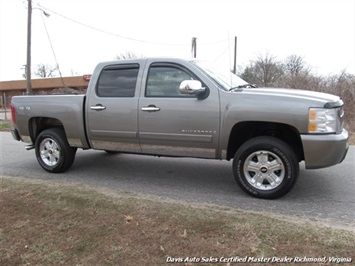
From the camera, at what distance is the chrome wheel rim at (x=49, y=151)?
576 centimetres

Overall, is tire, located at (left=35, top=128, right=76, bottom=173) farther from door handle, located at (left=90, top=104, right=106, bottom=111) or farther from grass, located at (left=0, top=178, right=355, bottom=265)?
grass, located at (left=0, top=178, right=355, bottom=265)

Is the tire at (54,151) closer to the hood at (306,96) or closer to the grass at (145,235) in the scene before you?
the grass at (145,235)

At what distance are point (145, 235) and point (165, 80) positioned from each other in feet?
7.81

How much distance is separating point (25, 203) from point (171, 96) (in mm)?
2432

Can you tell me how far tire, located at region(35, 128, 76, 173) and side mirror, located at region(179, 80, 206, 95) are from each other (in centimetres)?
265

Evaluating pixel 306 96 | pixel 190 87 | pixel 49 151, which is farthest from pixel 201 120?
pixel 49 151

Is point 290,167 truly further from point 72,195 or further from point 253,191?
point 72,195

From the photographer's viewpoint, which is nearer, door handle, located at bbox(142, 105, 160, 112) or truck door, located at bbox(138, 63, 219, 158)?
truck door, located at bbox(138, 63, 219, 158)

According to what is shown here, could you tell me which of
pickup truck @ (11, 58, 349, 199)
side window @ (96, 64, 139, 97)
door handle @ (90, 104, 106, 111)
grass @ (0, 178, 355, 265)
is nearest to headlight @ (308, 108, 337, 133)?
pickup truck @ (11, 58, 349, 199)

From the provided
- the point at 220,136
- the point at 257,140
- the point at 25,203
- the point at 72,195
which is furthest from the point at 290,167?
the point at 25,203

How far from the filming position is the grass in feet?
9.19

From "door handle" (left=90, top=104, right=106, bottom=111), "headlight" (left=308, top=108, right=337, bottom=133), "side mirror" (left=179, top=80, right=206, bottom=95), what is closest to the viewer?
"headlight" (left=308, top=108, right=337, bottom=133)

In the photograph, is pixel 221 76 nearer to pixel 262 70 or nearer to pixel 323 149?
pixel 323 149

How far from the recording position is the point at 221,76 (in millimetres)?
4793
